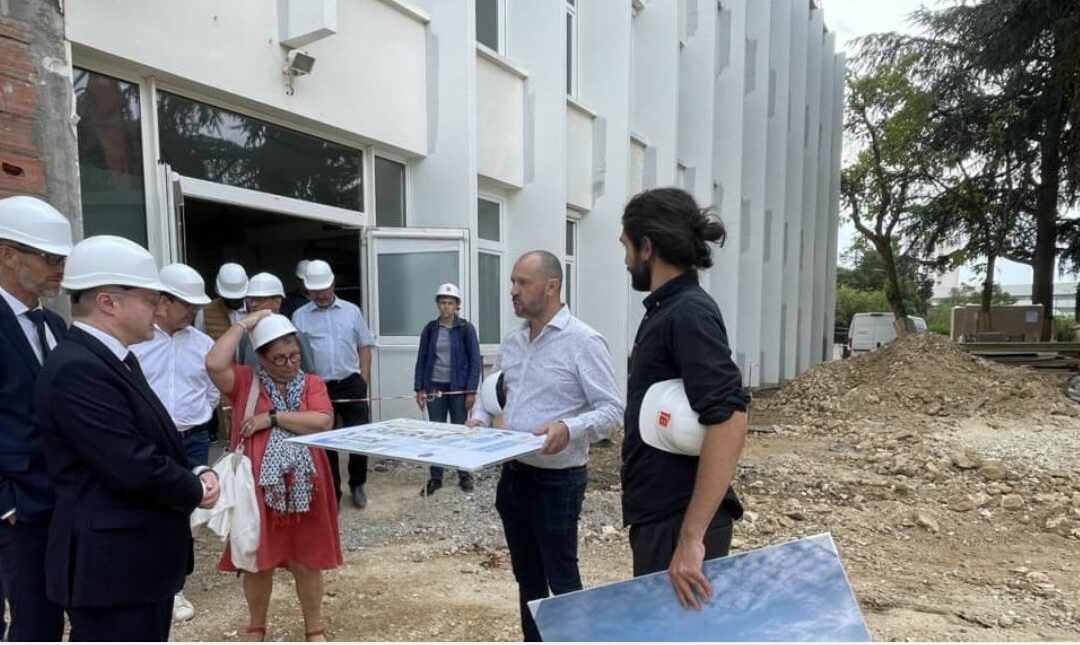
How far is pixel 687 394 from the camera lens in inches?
71.8

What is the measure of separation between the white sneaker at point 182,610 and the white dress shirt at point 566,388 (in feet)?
7.72

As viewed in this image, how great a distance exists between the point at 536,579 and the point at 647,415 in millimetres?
1356

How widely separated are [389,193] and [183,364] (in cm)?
440

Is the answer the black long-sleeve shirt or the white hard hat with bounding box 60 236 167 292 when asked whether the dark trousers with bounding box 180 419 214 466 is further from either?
the black long-sleeve shirt

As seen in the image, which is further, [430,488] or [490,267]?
[490,267]

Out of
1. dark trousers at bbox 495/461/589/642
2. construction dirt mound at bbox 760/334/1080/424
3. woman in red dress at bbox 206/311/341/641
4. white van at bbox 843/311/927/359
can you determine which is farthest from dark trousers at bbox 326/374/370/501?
white van at bbox 843/311/927/359

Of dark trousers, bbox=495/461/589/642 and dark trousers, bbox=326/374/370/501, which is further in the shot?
dark trousers, bbox=326/374/370/501

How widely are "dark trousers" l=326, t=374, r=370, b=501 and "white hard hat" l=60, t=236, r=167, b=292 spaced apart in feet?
12.2

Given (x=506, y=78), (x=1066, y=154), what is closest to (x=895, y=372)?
(x=1066, y=154)

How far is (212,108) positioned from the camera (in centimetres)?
567

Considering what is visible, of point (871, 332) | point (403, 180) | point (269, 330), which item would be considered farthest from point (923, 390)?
point (871, 332)

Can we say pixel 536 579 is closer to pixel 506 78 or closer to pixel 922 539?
pixel 922 539

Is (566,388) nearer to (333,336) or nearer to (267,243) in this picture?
(333,336)

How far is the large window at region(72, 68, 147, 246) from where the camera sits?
15.2 ft
